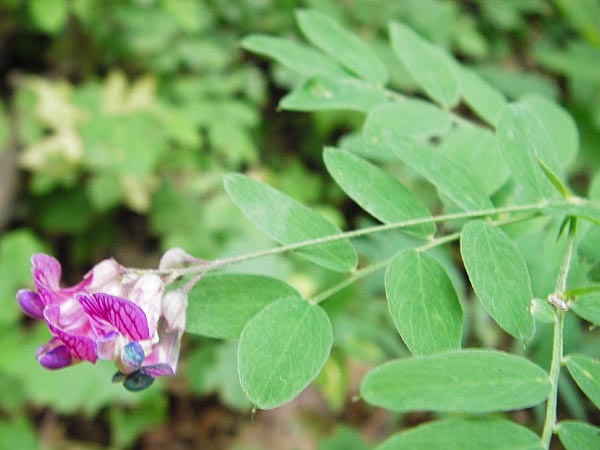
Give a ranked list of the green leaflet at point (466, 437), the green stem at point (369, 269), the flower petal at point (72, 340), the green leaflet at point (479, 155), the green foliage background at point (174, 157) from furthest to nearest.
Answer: the green foliage background at point (174, 157)
the green leaflet at point (479, 155)
the green stem at point (369, 269)
the flower petal at point (72, 340)
the green leaflet at point (466, 437)

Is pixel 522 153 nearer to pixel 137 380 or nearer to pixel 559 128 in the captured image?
pixel 559 128

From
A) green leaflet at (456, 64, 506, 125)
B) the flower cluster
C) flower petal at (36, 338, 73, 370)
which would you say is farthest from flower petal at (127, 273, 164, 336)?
green leaflet at (456, 64, 506, 125)

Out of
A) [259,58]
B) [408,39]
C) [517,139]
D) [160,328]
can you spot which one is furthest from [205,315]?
[259,58]

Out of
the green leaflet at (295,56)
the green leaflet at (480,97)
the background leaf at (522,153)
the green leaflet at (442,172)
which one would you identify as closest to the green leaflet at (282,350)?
the green leaflet at (442,172)

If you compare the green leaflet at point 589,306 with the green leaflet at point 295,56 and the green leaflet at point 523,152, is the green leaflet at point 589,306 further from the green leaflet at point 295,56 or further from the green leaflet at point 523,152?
the green leaflet at point 295,56

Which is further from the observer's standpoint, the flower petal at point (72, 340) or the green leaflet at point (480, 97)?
the green leaflet at point (480, 97)

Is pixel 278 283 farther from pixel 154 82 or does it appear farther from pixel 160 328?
pixel 154 82

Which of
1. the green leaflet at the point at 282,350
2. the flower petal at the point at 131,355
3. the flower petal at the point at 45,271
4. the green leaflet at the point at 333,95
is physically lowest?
the flower petal at the point at 131,355

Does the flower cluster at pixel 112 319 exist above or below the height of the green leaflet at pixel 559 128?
below
